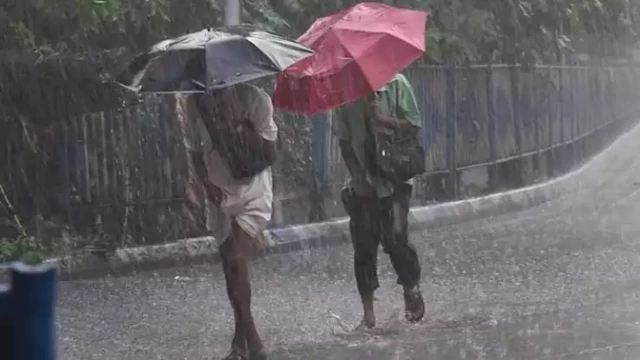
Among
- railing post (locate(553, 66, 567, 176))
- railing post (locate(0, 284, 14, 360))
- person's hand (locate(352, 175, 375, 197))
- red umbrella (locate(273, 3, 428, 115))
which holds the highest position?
red umbrella (locate(273, 3, 428, 115))

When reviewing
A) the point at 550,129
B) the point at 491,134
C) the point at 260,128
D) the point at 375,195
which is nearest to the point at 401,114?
the point at 375,195

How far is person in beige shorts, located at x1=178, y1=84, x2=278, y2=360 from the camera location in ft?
23.9

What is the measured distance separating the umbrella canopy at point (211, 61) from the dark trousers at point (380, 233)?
1.20 metres

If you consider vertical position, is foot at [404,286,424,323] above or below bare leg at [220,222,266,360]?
below

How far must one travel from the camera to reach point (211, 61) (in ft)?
23.6

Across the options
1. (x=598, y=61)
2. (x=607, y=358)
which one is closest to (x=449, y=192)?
(x=607, y=358)

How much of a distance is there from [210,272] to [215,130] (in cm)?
427

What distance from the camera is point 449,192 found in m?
15.8

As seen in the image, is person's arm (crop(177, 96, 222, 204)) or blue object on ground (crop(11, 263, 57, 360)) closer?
blue object on ground (crop(11, 263, 57, 360))

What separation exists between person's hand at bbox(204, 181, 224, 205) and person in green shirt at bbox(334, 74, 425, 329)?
3.79ft

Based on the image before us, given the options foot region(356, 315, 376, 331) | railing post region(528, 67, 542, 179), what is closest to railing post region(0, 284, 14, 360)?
foot region(356, 315, 376, 331)

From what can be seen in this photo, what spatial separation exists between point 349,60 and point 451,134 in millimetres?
8333

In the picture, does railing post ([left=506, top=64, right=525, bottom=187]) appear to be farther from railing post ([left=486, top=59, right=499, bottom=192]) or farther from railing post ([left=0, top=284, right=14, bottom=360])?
railing post ([left=0, top=284, right=14, bottom=360])

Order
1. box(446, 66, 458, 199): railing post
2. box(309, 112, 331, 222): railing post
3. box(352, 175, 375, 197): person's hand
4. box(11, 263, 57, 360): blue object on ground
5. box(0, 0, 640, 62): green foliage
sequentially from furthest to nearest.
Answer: box(446, 66, 458, 199): railing post → box(309, 112, 331, 222): railing post → box(0, 0, 640, 62): green foliage → box(352, 175, 375, 197): person's hand → box(11, 263, 57, 360): blue object on ground
